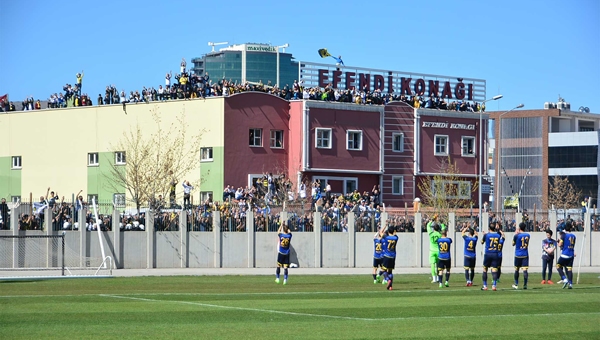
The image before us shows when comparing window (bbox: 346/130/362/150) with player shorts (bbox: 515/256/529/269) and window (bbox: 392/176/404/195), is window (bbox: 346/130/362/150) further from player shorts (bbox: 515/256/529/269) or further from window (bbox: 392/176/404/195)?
player shorts (bbox: 515/256/529/269)

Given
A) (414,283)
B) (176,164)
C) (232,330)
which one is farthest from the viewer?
Result: (176,164)

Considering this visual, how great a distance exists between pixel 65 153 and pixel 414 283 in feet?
125

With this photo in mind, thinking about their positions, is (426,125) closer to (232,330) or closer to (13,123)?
(13,123)

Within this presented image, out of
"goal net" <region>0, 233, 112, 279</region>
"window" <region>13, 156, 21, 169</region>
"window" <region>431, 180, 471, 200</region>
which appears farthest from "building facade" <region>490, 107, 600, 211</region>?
"goal net" <region>0, 233, 112, 279</region>

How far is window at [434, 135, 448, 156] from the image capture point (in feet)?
229

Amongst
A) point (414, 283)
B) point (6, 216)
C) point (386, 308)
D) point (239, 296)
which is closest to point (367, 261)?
point (414, 283)

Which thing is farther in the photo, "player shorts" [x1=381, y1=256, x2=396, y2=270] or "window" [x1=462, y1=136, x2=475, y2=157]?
"window" [x1=462, y1=136, x2=475, y2=157]

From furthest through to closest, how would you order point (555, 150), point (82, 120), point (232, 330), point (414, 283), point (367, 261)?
point (555, 150) < point (82, 120) < point (367, 261) < point (414, 283) < point (232, 330)

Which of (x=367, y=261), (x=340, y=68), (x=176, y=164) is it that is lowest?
(x=367, y=261)

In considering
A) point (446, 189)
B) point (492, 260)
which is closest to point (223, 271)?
point (492, 260)

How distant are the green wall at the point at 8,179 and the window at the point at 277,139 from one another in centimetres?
1842

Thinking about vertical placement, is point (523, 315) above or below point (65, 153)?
below

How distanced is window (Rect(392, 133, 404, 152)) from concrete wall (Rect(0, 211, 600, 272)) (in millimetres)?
18336

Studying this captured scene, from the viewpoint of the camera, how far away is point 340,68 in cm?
6812
